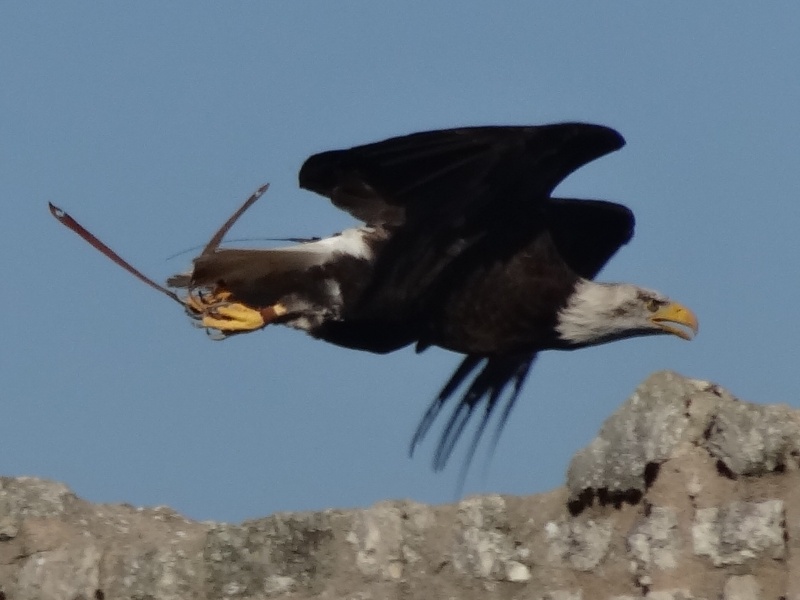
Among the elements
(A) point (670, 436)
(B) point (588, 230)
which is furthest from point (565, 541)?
(B) point (588, 230)

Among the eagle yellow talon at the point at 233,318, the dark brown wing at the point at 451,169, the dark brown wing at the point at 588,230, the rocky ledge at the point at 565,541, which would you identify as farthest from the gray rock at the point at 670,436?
the dark brown wing at the point at 588,230

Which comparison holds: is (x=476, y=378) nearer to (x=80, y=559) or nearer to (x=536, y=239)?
(x=536, y=239)

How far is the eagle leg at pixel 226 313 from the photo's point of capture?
5816 mm

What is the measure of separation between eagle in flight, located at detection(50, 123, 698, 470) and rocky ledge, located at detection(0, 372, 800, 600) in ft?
5.54

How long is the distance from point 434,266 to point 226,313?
0.86 metres

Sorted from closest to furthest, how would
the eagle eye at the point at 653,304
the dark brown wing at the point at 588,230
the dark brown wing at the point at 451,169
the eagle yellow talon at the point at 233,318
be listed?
the dark brown wing at the point at 451,169 → the eagle yellow talon at the point at 233,318 → the eagle eye at the point at 653,304 → the dark brown wing at the point at 588,230

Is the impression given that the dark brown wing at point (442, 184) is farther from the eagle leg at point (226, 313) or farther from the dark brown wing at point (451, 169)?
the eagle leg at point (226, 313)

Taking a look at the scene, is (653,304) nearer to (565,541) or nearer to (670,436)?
(670,436)

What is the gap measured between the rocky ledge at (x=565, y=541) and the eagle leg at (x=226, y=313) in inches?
66.1

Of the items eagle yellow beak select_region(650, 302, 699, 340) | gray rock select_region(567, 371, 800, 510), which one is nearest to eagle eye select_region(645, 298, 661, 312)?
eagle yellow beak select_region(650, 302, 699, 340)

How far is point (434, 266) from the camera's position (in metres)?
5.82

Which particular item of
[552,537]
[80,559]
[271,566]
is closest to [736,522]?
[552,537]

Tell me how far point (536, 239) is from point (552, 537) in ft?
7.62

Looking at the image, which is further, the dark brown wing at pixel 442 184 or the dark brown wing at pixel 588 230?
the dark brown wing at pixel 588 230
